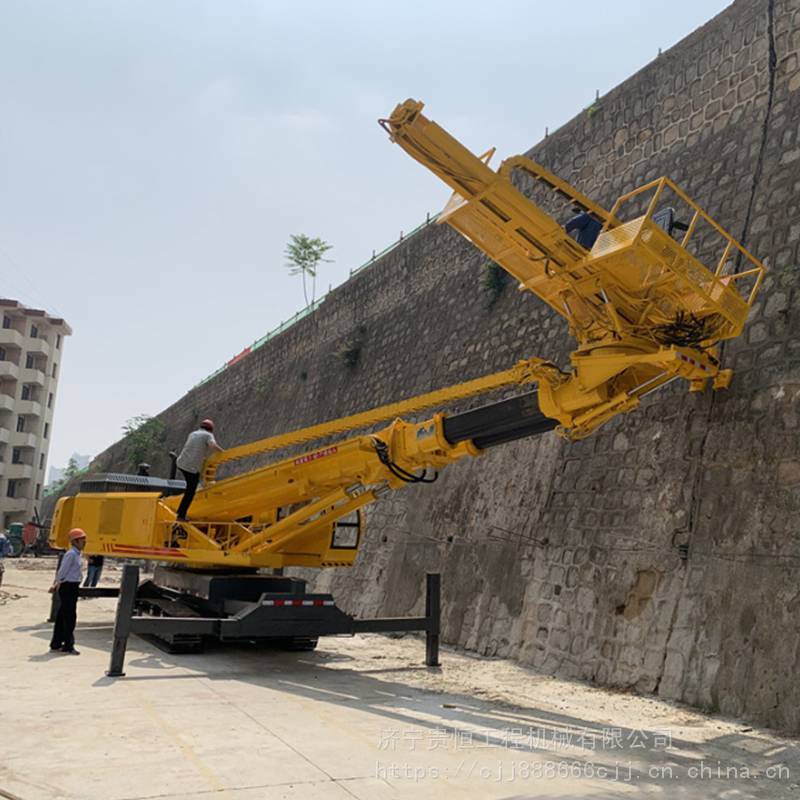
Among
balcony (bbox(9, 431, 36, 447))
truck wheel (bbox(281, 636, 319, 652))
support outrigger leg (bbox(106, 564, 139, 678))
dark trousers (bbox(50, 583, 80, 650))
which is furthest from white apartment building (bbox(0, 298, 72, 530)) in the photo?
support outrigger leg (bbox(106, 564, 139, 678))

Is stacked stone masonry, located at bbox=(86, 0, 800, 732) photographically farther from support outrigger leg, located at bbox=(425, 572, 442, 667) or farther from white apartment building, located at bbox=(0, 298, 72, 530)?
white apartment building, located at bbox=(0, 298, 72, 530)

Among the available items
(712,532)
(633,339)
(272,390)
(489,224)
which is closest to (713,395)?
(712,532)

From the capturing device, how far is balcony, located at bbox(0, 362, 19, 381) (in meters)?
48.6

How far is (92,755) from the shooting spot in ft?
16.4

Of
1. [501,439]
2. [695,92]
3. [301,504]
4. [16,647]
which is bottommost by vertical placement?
[16,647]

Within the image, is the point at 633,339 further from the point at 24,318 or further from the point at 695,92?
the point at 24,318

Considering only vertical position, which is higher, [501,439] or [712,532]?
[501,439]

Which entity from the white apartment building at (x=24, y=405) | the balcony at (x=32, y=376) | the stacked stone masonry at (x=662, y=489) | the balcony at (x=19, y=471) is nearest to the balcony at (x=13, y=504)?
the white apartment building at (x=24, y=405)

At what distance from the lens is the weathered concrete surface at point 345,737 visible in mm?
4613

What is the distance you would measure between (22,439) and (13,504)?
4.35 metres

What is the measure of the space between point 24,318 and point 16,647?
46916 millimetres

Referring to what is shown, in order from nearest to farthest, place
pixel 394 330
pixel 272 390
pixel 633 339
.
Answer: pixel 633 339
pixel 394 330
pixel 272 390

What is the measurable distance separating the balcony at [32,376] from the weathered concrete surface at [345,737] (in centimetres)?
4628

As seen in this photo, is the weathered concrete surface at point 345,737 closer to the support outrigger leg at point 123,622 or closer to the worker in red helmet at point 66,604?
the support outrigger leg at point 123,622
